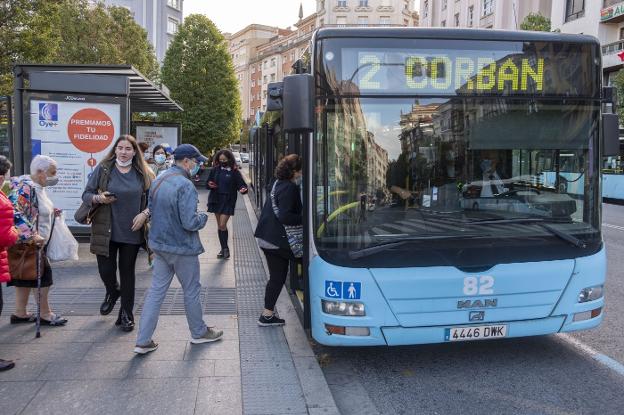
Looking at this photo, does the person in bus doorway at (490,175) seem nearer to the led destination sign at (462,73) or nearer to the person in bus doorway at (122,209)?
the led destination sign at (462,73)

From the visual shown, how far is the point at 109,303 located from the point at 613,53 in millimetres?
34386

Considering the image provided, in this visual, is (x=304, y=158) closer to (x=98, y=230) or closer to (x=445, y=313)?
(x=445, y=313)

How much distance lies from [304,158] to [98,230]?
2.10 metres

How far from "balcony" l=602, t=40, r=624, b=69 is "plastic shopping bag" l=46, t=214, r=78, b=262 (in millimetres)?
33180

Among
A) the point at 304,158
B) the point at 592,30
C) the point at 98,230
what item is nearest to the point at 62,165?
the point at 98,230

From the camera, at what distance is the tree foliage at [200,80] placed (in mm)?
30344

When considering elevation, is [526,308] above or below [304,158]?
below

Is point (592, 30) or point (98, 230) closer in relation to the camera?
point (98, 230)

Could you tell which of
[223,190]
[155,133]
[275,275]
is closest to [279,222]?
[275,275]

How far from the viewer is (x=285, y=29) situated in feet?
330

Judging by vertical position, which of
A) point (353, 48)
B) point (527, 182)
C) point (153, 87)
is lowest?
point (527, 182)

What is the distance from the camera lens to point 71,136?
9.39 metres

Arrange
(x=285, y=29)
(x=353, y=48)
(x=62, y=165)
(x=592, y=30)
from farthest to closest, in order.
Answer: (x=285, y=29), (x=592, y=30), (x=62, y=165), (x=353, y=48)

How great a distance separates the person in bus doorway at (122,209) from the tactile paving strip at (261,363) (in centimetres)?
120
